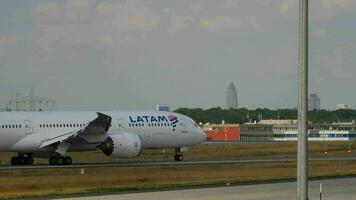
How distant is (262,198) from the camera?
28312mm

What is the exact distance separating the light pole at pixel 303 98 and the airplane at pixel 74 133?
130ft

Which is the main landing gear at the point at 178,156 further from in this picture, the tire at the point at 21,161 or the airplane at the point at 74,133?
the tire at the point at 21,161

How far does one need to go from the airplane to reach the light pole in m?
39.5

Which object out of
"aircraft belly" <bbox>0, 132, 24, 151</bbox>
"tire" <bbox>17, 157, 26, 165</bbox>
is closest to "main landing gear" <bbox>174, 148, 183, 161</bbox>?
"tire" <bbox>17, 157, 26, 165</bbox>

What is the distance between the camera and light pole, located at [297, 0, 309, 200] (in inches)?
503

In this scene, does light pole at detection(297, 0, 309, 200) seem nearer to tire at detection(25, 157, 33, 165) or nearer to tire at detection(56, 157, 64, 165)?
tire at detection(56, 157, 64, 165)

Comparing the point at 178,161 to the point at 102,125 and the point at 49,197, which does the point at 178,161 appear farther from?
the point at 49,197

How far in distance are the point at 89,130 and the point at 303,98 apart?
41.0 meters

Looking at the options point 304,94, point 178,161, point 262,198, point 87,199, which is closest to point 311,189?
point 262,198

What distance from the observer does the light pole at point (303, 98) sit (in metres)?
12.8

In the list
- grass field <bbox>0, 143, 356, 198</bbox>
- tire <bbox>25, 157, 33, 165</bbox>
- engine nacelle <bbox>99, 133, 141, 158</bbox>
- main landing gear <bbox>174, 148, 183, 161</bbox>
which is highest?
engine nacelle <bbox>99, 133, 141, 158</bbox>

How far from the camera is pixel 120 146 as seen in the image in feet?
174

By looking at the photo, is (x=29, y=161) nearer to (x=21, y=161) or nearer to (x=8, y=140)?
(x=21, y=161)

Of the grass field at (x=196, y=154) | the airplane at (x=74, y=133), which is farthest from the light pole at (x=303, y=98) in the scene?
the grass field at (x=196, y=154)
